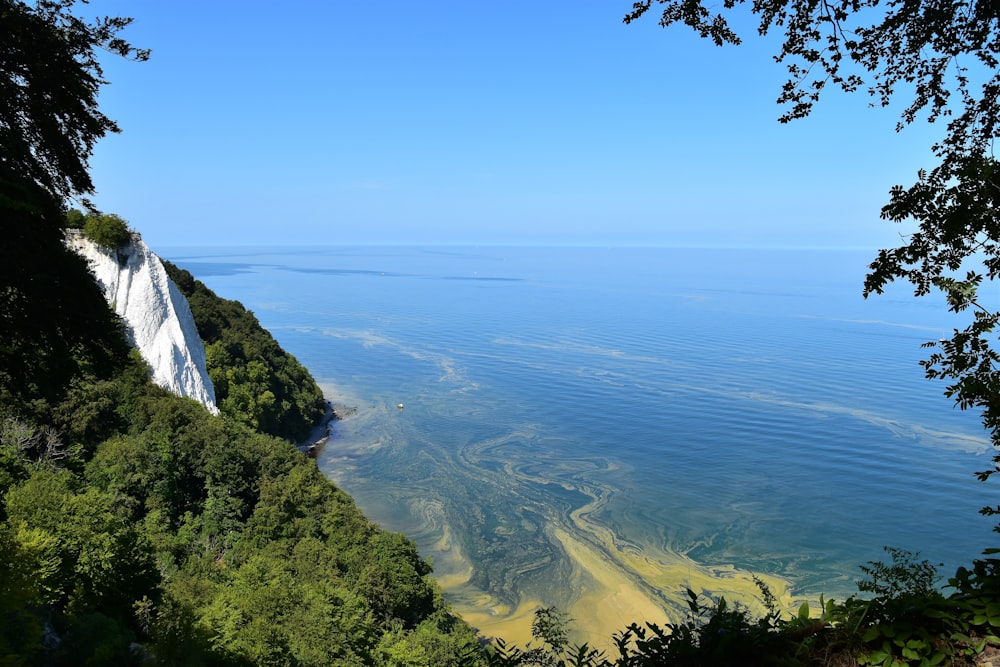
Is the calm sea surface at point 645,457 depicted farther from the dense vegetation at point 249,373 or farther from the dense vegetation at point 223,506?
the dense vegetation at point 223,506

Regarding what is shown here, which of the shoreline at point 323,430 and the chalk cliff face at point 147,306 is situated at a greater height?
the chalk cliff face at point 147,306

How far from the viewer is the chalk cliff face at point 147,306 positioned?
34375 mm

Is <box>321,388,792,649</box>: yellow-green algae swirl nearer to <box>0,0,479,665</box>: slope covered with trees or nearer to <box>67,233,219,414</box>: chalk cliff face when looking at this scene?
<box>0,0,479,665</box>: slope covered with trees

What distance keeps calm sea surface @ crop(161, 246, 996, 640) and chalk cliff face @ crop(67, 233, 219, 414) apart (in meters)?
13.5

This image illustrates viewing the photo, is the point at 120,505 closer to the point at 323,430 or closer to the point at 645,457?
the point at 323,430

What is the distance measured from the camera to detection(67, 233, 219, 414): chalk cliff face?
113ft

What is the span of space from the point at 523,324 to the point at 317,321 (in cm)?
3881

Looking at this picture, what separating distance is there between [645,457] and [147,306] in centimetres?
3665

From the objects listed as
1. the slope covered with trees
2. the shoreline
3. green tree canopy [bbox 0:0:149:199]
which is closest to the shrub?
the slope covered with trees


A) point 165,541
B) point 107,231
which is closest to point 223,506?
point 165,541

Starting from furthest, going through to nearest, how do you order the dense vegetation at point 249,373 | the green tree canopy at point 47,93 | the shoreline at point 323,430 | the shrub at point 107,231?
the shoreline at point 323,430
the dense vegetation at point 249,373
the shrub at point 107,231
the green tree canopy at point 47,93

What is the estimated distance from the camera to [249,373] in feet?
147

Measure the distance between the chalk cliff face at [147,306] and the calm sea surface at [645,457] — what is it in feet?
44.4

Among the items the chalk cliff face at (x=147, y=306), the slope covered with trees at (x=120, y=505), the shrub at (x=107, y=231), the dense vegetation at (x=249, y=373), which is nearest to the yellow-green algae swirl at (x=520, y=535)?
the dense vegetation at (x=249, y=373)
